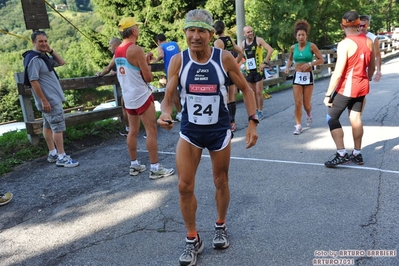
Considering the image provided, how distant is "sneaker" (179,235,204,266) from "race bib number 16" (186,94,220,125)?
3.27 feet

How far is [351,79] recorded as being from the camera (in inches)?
183

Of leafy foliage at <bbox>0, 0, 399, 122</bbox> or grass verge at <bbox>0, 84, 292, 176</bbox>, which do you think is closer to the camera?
grass verge at <bbox>0, 84, 292, 176</bbox>

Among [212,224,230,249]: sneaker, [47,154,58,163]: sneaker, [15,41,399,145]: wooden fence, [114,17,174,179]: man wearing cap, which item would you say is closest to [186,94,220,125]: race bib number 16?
[212,224,230,249]: sneaker

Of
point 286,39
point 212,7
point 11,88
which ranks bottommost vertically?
point 11,88

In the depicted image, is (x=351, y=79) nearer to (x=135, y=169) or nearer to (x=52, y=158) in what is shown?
(x=135, y=169)

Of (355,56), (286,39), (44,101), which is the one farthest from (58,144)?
(286,39)

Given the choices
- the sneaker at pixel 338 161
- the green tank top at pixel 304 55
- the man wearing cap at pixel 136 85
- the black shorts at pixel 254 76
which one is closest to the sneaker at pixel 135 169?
the man wearing cap at pixel 136 85

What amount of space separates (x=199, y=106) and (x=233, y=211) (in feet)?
4.63

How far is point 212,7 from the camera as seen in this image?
24.9 meters

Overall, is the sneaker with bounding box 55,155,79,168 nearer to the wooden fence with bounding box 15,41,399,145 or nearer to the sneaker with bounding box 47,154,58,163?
the sneaker with bounding box 47,154,58,163

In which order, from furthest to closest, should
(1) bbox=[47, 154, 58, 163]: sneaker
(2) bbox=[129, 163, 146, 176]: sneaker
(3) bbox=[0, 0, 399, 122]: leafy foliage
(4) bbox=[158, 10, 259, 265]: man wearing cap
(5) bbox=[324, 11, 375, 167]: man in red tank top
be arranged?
1. (3) bbox=[0, 0, 399, 122]: leafy foliage
2. (1) bbox=[47, 154, 58, 163]: sneaker
3. (2) bbox=[129, 163, 146, 176]: sneaker
4. (5) bbox=[324, 11, 375, 167]: man in red tank top
5. (4) bbox=[158, 10, 259, 265]: man wearing cap

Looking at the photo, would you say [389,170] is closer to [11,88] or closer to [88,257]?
[88,257]

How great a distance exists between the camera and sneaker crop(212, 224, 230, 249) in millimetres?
3078

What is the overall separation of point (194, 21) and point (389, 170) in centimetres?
337
